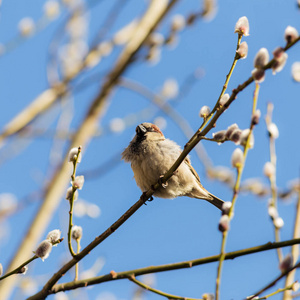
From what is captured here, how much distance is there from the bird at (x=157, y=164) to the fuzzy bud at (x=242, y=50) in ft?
5.24

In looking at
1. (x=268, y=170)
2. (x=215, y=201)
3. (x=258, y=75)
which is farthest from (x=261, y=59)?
(x=215, y=201)

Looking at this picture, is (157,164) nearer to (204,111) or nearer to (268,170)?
(204,111)

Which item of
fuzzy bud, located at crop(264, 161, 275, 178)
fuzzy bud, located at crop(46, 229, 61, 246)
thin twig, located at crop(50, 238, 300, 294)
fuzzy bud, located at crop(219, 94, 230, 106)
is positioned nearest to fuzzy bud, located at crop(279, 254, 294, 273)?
thin twig, located at crop(50, 238, 300, 294)

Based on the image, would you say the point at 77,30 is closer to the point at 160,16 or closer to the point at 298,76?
the point at 160,16

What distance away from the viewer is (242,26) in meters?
1.77

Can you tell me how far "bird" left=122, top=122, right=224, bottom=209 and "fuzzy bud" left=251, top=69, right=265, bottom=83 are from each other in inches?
69.0

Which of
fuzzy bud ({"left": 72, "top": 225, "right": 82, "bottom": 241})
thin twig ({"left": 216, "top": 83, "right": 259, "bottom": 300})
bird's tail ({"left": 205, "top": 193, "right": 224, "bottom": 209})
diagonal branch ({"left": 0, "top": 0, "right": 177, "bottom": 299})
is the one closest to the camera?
thin twig ({"left": 216, "top": 83, "right": 259, "bottom": 300})

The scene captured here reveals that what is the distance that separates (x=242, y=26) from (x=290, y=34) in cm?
34

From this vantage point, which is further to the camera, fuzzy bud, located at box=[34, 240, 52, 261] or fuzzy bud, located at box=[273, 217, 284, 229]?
fuzzy bud, located at box=[34, 240, 52, 261]

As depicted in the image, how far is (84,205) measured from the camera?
5191mm

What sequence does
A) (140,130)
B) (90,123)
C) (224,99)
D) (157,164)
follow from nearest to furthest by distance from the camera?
1. (224,99)
2. (157,164)
3. (140,130)
4. (90,123)

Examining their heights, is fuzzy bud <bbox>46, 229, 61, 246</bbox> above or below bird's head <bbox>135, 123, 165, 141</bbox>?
below

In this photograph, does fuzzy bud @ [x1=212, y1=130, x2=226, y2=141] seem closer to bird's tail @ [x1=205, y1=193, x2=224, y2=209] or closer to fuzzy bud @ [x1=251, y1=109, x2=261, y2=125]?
fuzzy bud @ [x1=251, y1=109, x2=261, y2=125]

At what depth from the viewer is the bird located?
323 centimetres
